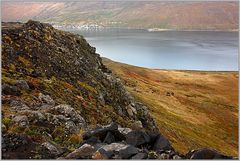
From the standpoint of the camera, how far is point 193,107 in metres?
98.6

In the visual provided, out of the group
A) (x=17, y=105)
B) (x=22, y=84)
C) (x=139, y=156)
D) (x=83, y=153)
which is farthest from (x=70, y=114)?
(x=139, y=156)

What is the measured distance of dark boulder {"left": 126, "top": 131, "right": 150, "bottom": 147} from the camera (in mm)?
18250

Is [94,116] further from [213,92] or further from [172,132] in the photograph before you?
[213,92]

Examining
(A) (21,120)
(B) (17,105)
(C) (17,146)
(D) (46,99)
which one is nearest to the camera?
(C) (17,146)

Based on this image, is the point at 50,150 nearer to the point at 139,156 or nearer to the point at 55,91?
the point at 139,156

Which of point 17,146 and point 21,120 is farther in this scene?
point 21,120

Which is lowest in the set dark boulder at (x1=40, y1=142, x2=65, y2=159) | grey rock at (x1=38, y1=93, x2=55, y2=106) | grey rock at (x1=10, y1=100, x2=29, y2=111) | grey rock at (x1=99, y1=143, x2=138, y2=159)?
dark boulder at (x1=40, y1=142, x2=65, y2=159)

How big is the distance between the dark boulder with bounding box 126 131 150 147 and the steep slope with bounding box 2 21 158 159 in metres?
2.75

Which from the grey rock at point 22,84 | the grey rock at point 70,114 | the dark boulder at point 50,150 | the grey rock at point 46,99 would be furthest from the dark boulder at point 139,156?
the grey rock at point 22,84

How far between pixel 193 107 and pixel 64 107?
79.5 m

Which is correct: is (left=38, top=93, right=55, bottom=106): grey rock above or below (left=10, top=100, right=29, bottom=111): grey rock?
below

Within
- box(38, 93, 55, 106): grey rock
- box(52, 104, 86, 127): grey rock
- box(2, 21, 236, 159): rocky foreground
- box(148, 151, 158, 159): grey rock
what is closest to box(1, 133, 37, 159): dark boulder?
box(2, 21, 236, 159): rocky foreground

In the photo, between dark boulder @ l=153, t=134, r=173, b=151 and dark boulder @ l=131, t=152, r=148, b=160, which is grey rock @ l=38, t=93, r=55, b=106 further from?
dark boulder @ l=131, t=152, r=148, b=160

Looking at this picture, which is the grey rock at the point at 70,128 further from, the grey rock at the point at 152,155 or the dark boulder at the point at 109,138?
the grey rock at the point at 152,155
